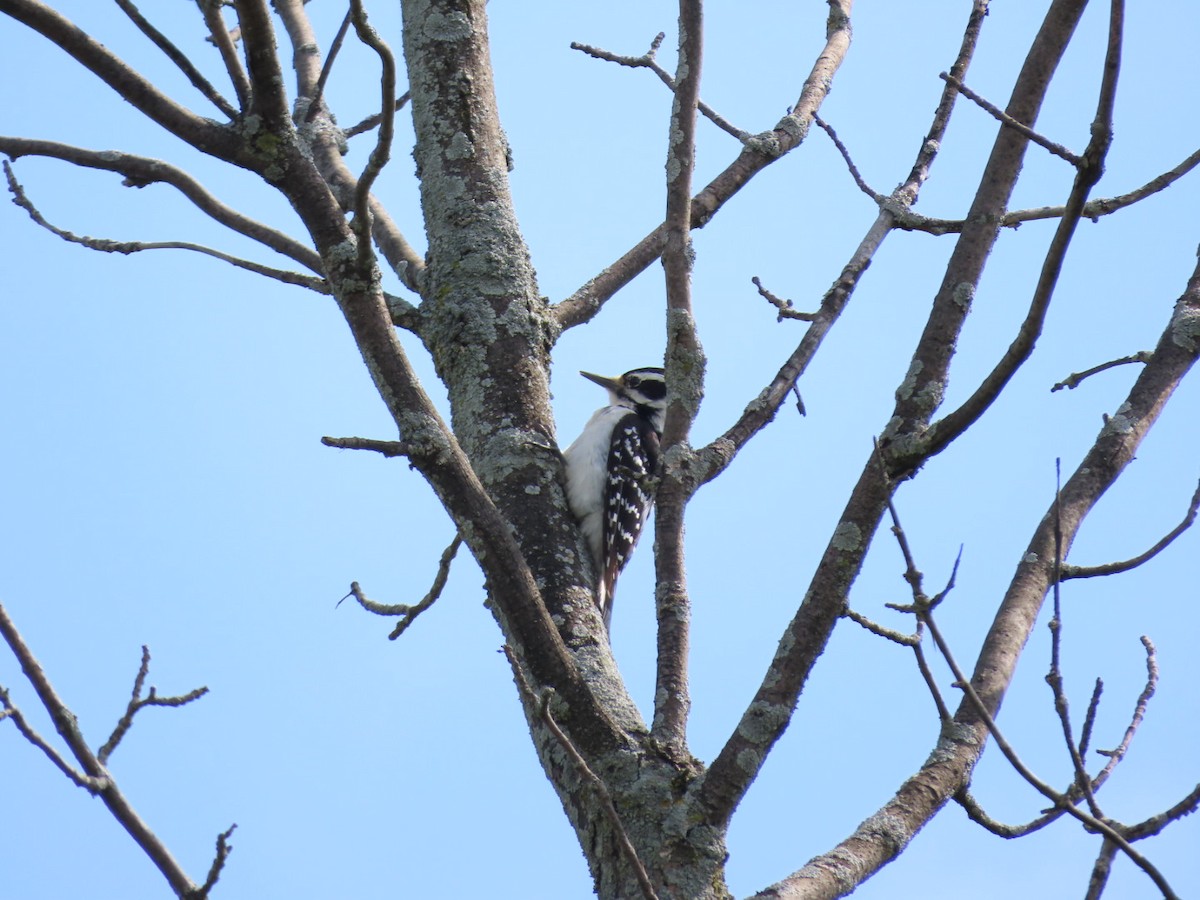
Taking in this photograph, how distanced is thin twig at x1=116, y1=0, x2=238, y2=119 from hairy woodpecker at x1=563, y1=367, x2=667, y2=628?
1.25m

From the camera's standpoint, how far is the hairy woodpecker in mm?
4059

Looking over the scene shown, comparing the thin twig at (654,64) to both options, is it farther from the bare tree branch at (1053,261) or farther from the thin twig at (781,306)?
the bare tree branch at (1053,261)

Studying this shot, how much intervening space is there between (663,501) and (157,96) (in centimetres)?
136

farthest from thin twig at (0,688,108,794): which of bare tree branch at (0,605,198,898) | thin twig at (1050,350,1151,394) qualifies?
thin twig at (1050,350,1151,394)

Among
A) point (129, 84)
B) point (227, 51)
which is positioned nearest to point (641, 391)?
point (227, 51)

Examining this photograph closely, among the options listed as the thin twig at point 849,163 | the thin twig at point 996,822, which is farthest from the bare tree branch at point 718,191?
the thin twig at point 996,822

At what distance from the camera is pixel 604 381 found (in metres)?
7.15

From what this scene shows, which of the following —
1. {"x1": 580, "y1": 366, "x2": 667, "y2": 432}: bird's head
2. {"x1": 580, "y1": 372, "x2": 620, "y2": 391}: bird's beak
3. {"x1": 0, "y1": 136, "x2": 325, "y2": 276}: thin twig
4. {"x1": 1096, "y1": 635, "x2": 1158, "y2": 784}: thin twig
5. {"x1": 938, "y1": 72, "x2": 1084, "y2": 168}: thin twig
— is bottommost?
{"x1": 1096, "y1": 635, "x2": 1158, "y2": 784}: thin twig

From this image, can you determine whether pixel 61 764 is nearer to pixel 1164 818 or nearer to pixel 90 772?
pixel 90 772

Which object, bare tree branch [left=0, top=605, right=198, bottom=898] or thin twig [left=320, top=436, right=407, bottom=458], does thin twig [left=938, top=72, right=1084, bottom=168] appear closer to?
thin twig [left=320, top=436, right=407, bottom=458]

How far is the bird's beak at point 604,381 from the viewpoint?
7062mm

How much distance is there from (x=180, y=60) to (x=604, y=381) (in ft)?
14.8

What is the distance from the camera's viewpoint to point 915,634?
2.71m

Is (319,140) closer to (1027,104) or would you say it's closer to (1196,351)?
(1027,104)
